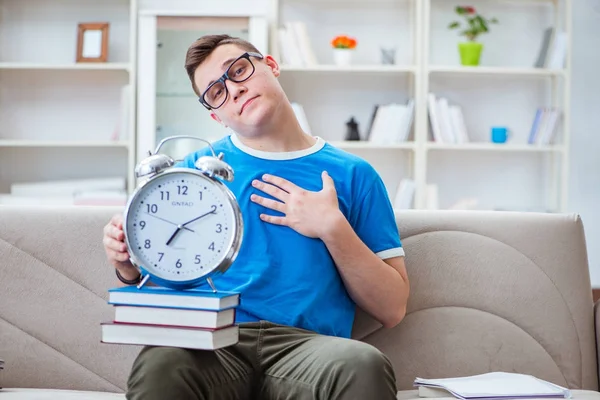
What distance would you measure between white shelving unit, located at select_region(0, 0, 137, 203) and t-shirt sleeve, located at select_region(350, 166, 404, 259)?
3.16 meters

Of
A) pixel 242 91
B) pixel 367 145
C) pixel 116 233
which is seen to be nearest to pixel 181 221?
pixel 116 233

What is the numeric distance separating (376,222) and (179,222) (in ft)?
1.61

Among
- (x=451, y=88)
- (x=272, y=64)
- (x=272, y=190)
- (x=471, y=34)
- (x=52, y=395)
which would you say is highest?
(x=471, y=34)

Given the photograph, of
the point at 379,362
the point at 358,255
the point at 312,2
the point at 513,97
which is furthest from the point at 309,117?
the point at 379,362

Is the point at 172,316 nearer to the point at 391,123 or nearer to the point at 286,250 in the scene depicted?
the point at 286,250

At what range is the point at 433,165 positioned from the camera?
16.3 feet

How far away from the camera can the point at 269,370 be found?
1.58 meters

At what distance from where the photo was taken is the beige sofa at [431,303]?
1.93 meters

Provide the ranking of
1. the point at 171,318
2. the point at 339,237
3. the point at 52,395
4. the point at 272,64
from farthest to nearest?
the point at 272,64
the point at 52,395
the point at 339,237
the point at 171,318

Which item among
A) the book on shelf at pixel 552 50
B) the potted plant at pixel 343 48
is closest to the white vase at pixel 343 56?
the potted plant at pixel 343 48

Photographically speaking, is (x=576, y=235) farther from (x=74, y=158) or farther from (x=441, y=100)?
(x=74, y=158)

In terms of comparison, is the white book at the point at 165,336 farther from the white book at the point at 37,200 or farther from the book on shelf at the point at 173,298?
the white book at the point at 37,200

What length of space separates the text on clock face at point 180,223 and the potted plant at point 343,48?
3.34 metres

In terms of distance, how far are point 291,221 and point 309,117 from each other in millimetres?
3285
